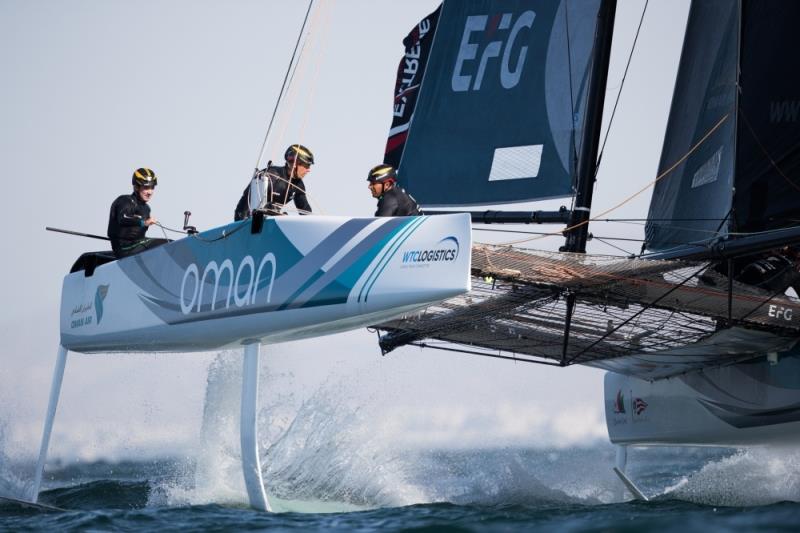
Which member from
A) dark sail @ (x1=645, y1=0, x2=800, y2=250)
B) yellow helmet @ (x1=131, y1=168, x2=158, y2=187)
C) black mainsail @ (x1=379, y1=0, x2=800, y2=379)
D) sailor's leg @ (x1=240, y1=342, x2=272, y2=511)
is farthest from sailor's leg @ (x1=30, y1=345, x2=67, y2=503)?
dark sail @ (x1=645, y1=0, x2=800, y2=250)

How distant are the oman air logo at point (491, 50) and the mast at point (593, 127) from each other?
633 millimetres

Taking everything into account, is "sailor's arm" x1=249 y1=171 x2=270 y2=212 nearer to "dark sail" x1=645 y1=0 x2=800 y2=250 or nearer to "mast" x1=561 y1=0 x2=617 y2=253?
"mast" x1=561 y1=0 x2=617 y2=253

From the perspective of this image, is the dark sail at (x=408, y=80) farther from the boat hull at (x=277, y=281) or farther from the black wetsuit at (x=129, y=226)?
the boat hull at (x=277, y=281)

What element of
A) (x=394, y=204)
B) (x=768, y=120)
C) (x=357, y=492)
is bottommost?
(x=357, y=492)

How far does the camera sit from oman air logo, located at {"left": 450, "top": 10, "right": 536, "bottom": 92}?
907cm

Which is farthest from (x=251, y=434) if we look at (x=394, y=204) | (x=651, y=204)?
(x=651, y=204)

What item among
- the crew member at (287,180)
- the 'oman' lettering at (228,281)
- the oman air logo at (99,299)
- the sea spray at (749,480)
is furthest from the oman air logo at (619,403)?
the oman air logo at (99,299)

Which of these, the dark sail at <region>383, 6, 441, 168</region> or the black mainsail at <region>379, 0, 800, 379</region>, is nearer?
the black mainsail at <region>379, 0, 800, 379</region>

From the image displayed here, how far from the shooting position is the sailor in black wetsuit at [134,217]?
8359 mm

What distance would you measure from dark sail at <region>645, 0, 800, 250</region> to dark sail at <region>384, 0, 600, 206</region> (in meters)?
0.83

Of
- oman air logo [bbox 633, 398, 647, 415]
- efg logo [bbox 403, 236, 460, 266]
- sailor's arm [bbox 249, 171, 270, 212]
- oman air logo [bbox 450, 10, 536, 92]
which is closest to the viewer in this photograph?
efg logo [bbox 403, 236, 460, 266]

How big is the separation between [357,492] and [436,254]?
83.2 inches

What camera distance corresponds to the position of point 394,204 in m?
7.05

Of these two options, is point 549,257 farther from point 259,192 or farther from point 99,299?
point 99,299
